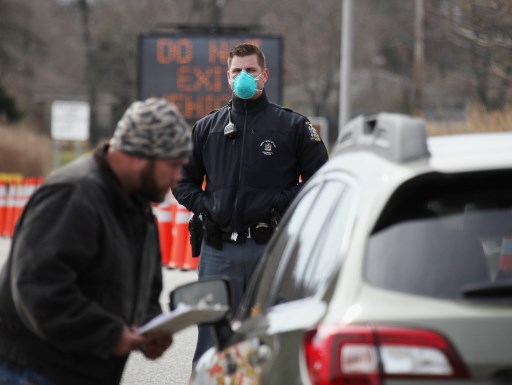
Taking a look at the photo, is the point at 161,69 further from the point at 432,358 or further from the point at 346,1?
the point at 432,358

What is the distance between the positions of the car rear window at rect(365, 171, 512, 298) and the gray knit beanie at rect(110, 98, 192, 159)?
2.89ft

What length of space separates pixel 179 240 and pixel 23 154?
24.1 meters

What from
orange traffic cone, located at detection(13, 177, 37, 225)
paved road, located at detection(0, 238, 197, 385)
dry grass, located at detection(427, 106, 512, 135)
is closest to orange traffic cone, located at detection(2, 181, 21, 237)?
orange traffic cone, located at detection(13, 177, 37, 225)

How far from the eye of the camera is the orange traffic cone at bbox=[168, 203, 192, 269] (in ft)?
58.2

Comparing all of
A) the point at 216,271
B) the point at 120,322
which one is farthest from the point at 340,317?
the point at 216,271

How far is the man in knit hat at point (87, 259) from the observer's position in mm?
4094

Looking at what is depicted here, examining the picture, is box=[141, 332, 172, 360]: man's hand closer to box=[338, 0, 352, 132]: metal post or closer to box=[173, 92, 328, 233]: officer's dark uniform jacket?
box=[173, 92, 328, 233]: officer's dark uniform jacket

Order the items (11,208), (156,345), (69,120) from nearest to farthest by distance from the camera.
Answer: (156,345) → (11,208) → (69,120)

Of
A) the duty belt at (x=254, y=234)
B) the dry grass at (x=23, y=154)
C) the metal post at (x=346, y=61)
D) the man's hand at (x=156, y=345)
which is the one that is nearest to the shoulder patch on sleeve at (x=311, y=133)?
the duty belt at (x=254, y=234)

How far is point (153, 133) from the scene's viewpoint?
4164 millimetres

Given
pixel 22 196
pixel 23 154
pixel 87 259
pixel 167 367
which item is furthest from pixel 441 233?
pixel 23 154

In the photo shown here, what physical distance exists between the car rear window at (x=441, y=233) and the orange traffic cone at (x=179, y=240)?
14.1m

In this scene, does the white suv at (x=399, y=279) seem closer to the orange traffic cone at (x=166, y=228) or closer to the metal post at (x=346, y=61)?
the orange traffic cone at (x=166, y=228)

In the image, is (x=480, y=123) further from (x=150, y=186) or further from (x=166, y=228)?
(x=150, y=186)
